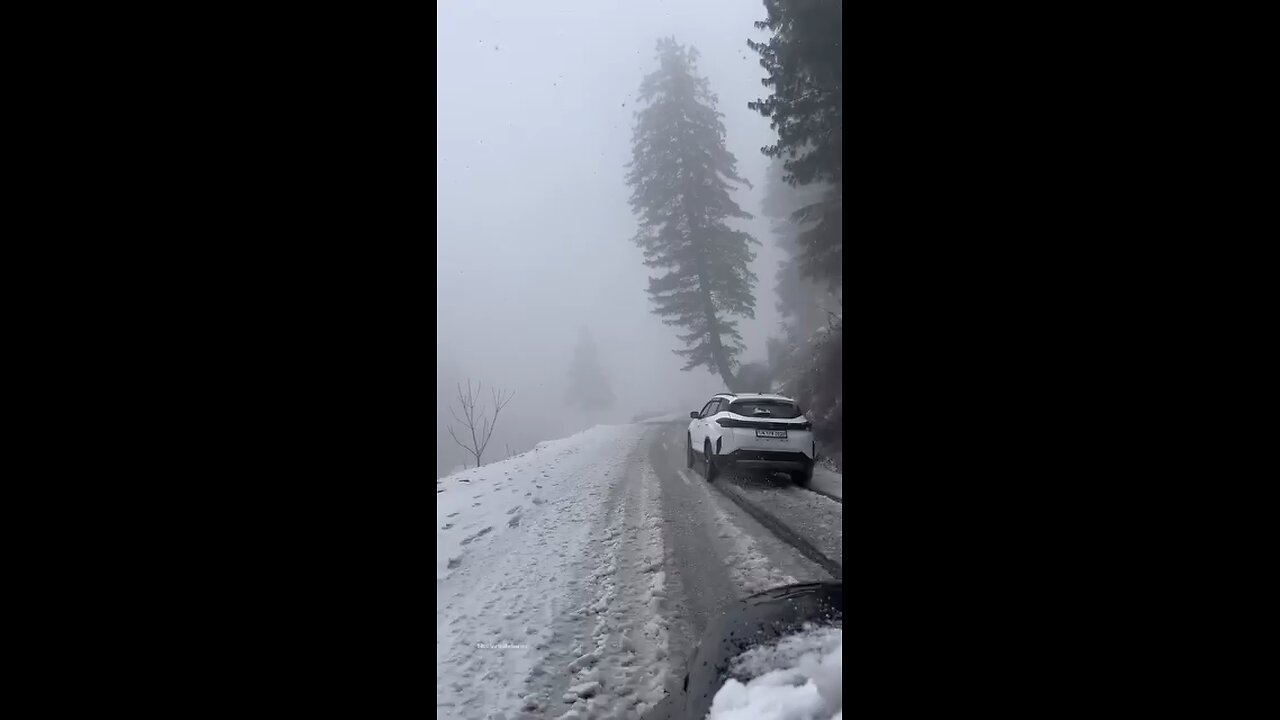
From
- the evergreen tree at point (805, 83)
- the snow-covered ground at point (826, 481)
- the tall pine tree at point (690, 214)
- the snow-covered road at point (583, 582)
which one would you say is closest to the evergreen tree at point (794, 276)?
the evergreen tree at point (805, 83)

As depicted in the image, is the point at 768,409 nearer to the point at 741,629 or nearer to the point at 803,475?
the point at 803,475

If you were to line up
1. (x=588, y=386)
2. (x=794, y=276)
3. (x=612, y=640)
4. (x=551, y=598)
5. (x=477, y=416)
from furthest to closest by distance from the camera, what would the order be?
(x=588, y=386)
(x=477, y=416)
(x=794, y=276)
(x=551, y=598)
(x=612, y=640)

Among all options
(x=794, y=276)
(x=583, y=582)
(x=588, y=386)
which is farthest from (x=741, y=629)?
(x=588, y=386)

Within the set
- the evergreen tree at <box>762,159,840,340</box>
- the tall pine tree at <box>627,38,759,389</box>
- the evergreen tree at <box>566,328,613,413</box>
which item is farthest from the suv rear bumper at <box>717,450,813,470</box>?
the evergreen tree at <box>566,328,613,413</box>

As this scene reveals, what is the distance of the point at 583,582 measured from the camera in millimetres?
3100

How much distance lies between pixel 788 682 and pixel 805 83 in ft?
18.7

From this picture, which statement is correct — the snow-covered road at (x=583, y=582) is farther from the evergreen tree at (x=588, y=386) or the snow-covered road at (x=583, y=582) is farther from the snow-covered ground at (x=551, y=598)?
the evergreen tree at (x=588, y=386)

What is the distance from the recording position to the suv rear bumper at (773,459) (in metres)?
4.25

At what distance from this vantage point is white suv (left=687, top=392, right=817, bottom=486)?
4262mm

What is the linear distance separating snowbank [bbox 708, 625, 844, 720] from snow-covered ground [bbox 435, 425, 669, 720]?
39 cm
